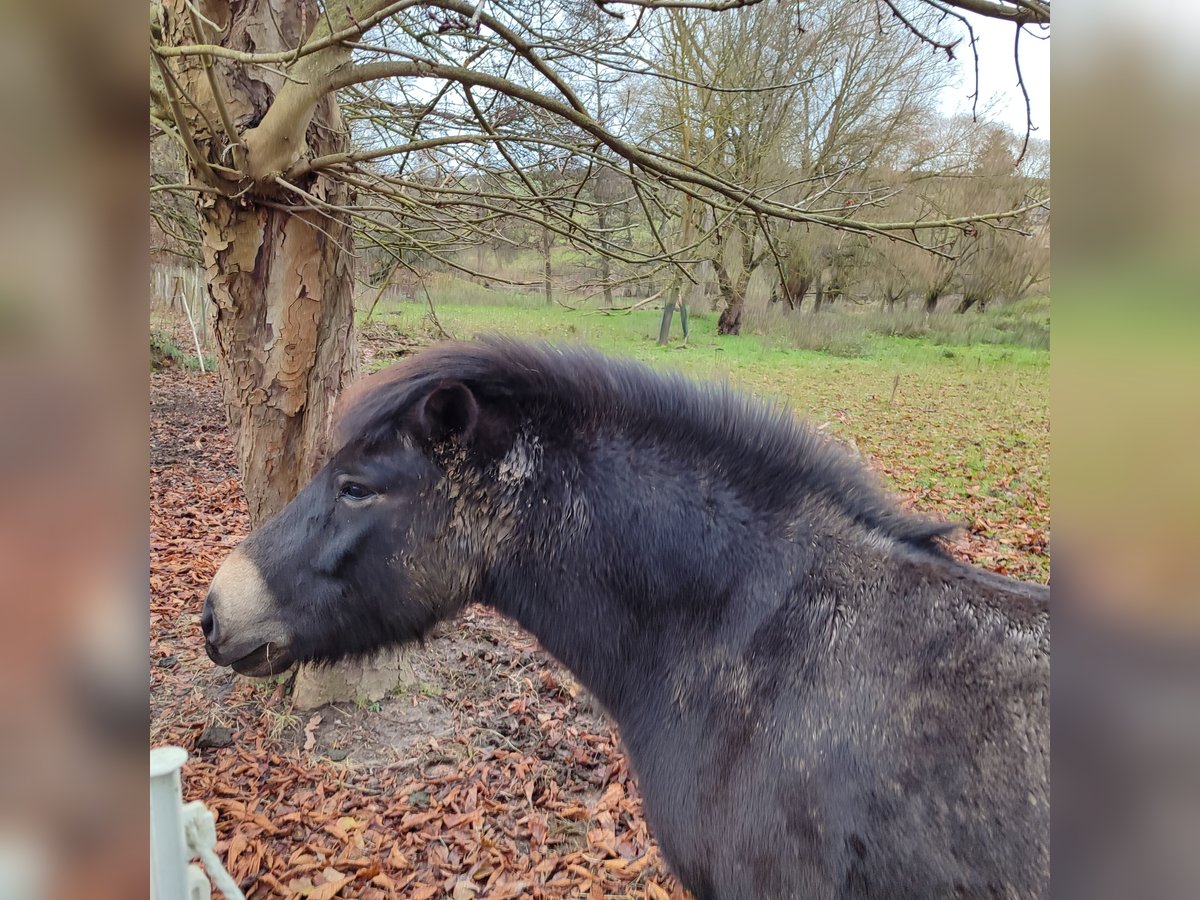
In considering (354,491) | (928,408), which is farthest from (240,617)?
(928,408)

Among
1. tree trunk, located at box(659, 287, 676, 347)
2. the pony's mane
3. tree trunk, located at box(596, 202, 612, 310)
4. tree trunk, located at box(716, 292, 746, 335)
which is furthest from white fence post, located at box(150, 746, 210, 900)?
tree trunk, located at box(716, 292, 746, 335)

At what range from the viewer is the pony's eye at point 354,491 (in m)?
1.97

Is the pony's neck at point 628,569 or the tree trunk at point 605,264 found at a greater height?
the tree trunk at point 605,264

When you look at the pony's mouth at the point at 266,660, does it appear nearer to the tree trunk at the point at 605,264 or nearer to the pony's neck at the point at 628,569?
the pony's neck at the point at 628,569

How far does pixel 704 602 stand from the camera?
182cm

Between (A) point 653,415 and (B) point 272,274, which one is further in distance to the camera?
(B) point 272,274

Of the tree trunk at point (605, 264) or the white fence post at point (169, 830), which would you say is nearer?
the white fence post at point (169, 830)

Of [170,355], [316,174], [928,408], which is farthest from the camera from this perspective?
[170,355]

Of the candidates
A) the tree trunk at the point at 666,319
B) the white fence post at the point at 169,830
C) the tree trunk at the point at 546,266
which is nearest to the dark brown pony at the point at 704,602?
the white fence post at the point at 169,830

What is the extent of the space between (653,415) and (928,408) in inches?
213

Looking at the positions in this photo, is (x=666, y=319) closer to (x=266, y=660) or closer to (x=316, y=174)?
(x=316, y=174)
